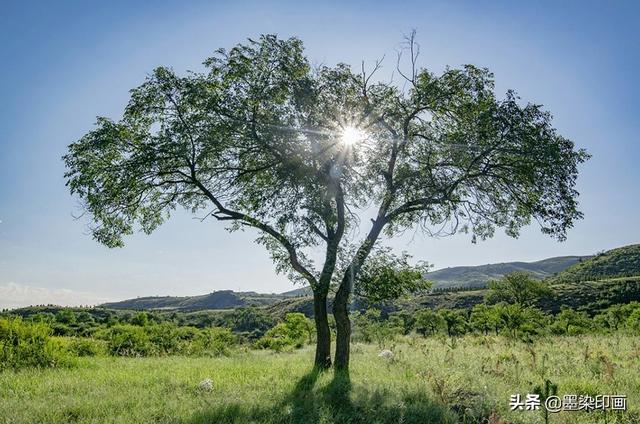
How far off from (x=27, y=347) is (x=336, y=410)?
43.5ft

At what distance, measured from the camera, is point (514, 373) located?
40.5ft

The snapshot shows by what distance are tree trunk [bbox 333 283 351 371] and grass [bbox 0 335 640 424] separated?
594mm

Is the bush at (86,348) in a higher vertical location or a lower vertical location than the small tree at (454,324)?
higher

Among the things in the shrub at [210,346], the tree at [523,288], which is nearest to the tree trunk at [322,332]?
the shrub at [210,346]

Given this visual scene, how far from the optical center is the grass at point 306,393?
812cm

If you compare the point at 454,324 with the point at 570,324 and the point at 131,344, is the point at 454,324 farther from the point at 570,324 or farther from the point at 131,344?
the point at 131,344

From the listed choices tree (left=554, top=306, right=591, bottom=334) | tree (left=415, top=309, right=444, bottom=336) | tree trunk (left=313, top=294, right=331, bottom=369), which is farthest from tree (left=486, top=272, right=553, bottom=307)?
tree trunk (left=313, top=294, right=331, bottom=369)

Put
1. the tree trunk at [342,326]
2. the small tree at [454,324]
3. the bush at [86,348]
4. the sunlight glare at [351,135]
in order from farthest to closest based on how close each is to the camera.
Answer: the small tree at [454,324], the bush at [86,348], the sunlight glare at [351,135], the tree trunk at [342,326]

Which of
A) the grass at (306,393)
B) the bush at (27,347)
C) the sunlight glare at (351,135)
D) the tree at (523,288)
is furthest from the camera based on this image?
the tree at (523,288)

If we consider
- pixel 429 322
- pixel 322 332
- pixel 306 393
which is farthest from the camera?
pixel 429 322

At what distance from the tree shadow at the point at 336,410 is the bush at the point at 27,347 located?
10.6 metres

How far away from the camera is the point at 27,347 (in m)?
15.3

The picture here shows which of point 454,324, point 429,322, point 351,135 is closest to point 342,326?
point 351,135

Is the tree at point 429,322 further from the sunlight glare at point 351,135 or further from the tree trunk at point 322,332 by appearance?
the sunlight glare at point 351,135
